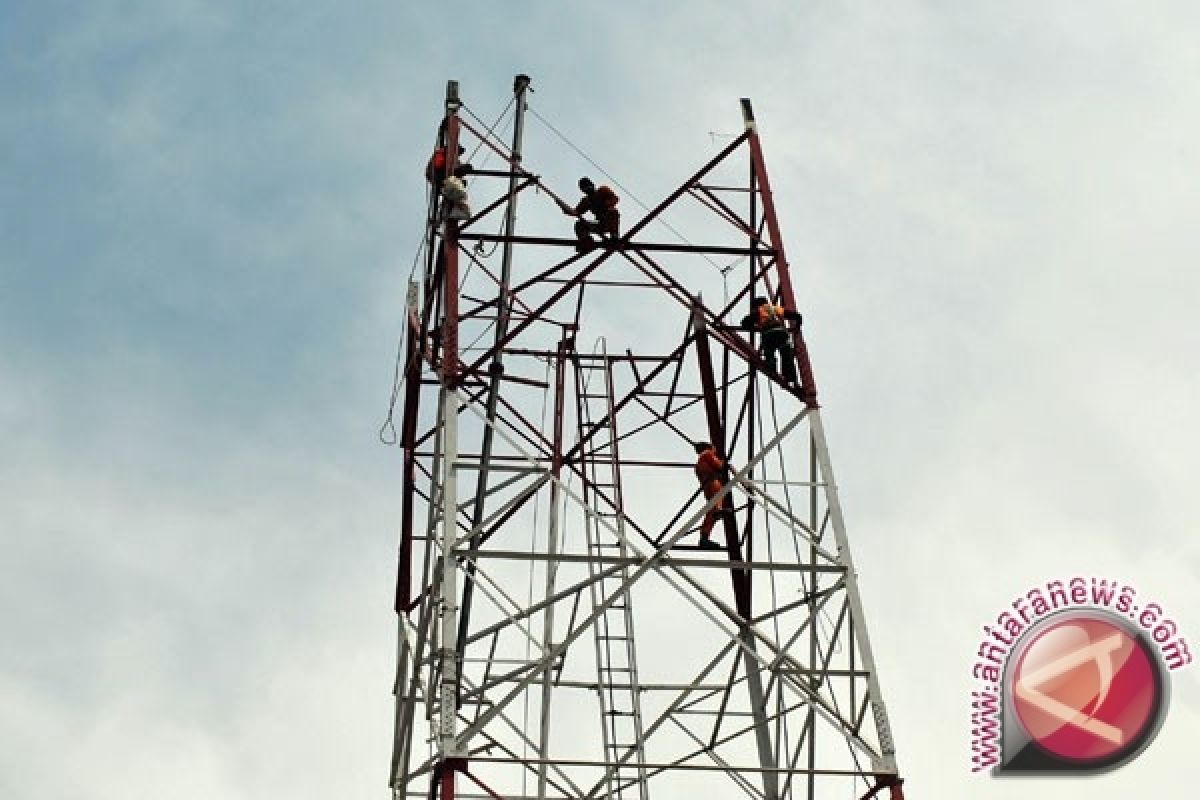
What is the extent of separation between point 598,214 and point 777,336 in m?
3.09

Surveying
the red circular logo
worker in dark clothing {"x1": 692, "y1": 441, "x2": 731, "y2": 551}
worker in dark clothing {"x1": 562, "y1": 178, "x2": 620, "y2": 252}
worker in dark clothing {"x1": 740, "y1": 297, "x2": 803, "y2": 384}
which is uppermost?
worker in dark clothing {"x1": 562, "y1": 178, "x2": 620, "y2": 252}

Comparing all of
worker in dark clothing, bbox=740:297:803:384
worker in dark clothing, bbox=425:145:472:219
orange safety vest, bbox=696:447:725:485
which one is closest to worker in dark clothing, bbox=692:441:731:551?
orange safety vest, bbox=696:447:725:485

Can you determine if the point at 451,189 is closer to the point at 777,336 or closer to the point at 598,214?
the point at 598,214

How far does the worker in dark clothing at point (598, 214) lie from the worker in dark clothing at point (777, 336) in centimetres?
241

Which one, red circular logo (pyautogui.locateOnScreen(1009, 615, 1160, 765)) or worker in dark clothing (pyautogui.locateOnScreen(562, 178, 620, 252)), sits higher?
worker in dark clothing (pyautogui.locateOnScreen(562, 178, 620, 252))

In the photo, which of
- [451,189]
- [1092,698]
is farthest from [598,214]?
[1092,698]

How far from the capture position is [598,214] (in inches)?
830

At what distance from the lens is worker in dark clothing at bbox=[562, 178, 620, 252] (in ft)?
68.6

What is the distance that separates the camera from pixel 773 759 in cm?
2027

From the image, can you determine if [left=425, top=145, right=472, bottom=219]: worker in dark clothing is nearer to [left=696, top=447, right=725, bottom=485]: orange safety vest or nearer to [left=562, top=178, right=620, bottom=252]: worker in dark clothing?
[left=562, top=178, right=620, bottom=252]: worker in dark clothing

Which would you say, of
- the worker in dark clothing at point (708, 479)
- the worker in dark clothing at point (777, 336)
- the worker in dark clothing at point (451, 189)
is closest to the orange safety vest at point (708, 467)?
the worker in dark clothing at point (708, 479)

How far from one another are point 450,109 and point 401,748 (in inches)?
376

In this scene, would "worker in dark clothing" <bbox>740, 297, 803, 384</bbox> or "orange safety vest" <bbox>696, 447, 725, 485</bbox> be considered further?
"orange safety vest" <bbox>696, 447, 725, 485</bbox>

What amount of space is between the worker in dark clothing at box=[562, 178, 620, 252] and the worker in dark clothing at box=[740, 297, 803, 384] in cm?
241
